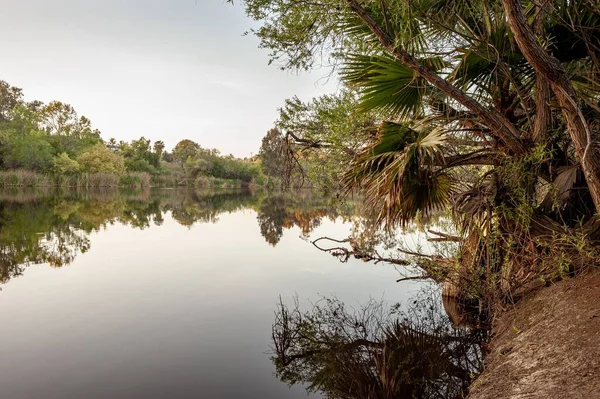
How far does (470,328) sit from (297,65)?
3928mm

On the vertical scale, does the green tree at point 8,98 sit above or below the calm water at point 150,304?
above

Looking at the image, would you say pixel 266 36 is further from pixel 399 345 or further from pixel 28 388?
pixel 28 388

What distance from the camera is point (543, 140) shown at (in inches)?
143

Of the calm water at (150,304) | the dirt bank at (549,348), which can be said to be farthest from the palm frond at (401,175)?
the calm water at (150,304)

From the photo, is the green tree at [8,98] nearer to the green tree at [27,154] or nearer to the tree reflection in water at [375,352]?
the green tree at [27,154]

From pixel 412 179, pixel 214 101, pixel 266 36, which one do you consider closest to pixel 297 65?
pixel 266 36

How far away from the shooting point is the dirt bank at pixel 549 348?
2115 millimetres

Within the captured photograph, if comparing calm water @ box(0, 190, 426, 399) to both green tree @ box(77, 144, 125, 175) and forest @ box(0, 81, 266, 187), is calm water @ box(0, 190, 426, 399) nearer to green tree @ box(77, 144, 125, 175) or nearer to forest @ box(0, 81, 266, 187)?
forest @ box(0, 81, 266, 187)

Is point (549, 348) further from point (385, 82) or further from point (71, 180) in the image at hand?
point (71, 180)

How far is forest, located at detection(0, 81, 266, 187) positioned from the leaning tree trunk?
39739mm

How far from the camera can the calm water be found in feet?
Result: 10.0

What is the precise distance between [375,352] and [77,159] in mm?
43987

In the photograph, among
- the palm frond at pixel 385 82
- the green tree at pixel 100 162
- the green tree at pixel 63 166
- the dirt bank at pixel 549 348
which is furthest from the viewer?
the green tree at pixel 100 162

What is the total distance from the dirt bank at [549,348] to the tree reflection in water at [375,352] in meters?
0.31
